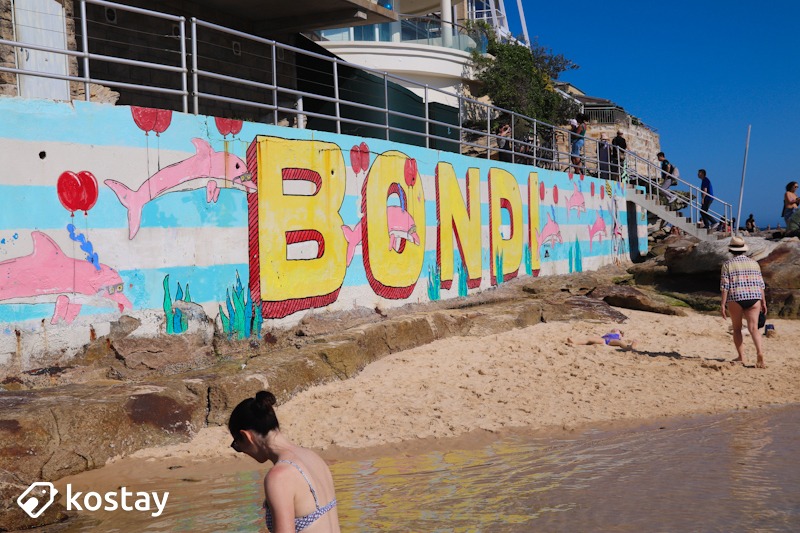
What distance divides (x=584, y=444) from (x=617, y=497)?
117 centimetres

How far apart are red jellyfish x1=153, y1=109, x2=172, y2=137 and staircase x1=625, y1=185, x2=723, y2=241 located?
1512 cm

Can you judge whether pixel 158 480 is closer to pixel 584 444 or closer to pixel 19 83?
pixel 584 444

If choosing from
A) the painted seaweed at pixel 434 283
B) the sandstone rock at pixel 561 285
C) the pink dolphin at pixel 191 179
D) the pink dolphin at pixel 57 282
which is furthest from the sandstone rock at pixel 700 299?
the pink dolphin at pixel 57 282

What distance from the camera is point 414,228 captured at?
33.6ft

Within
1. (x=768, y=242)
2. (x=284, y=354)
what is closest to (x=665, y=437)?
(x=284, y=354)

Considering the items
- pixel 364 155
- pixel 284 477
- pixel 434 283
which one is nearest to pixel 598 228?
pixel 434 283

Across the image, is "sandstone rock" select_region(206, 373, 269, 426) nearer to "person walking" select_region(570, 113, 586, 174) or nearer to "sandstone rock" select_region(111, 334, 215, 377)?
"sandstone rock" select_region(111, 334, 215, 377)

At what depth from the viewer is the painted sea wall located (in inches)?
224

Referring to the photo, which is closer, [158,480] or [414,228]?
[158,480]

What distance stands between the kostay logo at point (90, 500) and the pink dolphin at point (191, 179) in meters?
2.74

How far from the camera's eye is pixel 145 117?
256 inches

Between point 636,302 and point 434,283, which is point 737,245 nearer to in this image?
point 636,302

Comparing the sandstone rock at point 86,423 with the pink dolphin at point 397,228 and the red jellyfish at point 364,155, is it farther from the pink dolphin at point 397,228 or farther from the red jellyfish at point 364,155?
the red jellyfish at point 364,155

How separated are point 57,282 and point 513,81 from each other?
75.9ft
